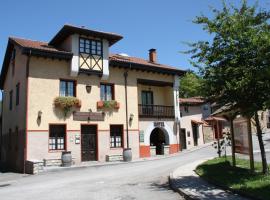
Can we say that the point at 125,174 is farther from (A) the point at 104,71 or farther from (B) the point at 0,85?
(B) the point at 0,85

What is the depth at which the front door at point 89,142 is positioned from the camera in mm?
22000

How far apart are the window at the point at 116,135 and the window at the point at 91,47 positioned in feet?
17.9

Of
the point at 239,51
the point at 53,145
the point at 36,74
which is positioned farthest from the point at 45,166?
the point at 239,51

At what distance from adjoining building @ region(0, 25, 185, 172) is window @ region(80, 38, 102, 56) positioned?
69mm

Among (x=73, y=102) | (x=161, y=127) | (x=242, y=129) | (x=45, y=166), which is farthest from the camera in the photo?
(x=161, y=127)

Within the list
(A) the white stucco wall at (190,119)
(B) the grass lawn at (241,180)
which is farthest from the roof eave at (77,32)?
(A) the white stucco wall at (190,119)

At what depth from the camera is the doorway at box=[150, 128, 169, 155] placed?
27006 mm

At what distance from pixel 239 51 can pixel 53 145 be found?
13.7 m

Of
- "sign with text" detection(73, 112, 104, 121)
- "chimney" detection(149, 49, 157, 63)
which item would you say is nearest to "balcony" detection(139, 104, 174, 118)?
"sign with text" detection(73, 112, 104, 121)

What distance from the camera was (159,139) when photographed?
28.5 m

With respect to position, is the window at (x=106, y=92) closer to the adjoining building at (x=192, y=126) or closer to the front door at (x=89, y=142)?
the front door at (x=89, y=142)

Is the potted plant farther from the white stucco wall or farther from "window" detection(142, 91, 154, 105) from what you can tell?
the white stucco wall

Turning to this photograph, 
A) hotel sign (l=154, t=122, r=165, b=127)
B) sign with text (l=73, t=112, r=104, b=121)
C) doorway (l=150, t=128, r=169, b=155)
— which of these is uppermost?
sign with text (l=73, t=112, r=104, b=121)

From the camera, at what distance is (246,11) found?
37.5 ft
